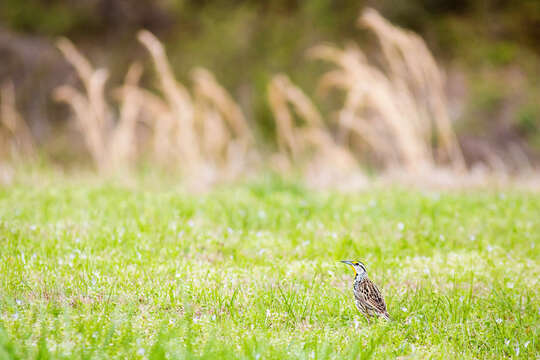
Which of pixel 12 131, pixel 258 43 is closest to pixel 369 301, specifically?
pixel 12 131

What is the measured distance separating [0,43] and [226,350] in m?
16.9

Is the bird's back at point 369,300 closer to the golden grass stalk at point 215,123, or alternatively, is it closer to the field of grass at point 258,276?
the field of grass at point 258,276

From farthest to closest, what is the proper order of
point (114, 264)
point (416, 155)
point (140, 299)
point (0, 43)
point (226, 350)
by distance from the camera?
point (0, 43), point (416, 155), point (114, 264), point (140, 299), point (226, 350)

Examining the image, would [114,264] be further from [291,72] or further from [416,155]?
[291,72]

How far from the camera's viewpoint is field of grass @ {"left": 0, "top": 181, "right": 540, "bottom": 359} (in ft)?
11.2

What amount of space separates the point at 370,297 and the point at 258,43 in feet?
51.1

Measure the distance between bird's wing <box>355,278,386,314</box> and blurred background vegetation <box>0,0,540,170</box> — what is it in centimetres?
1302

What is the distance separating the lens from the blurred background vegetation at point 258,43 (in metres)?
16.8

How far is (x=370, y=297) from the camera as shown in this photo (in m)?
3.82

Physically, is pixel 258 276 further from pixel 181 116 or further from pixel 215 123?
pixel 215 123

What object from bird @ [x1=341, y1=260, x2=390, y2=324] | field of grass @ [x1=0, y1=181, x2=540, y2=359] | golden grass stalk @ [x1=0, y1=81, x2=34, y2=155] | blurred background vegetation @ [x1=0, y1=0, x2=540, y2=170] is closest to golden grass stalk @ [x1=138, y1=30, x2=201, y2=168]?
field of grass @ [x1=0, y1=181, x2=540, y2=359]

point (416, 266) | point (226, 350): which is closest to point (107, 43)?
point (416, 266)

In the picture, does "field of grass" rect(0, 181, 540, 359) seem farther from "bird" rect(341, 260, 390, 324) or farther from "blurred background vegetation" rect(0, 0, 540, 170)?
"blurred background vegetation" rect(0, 0, 540, 170)

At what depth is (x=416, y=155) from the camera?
31.3 feet
